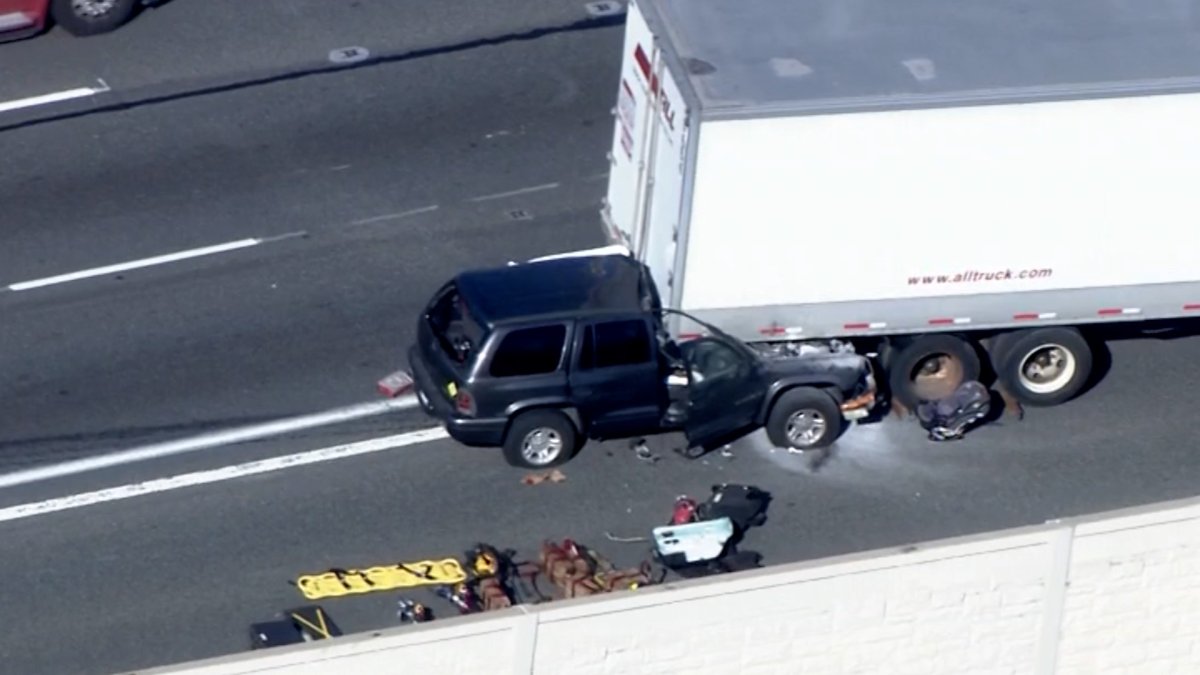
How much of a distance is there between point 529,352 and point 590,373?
2.00 ft

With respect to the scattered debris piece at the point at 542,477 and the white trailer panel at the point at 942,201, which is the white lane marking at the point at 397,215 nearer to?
the scattered debris piece at the point at 542,477

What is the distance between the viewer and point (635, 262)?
22781 millimetres

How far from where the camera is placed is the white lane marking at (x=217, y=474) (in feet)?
70.9

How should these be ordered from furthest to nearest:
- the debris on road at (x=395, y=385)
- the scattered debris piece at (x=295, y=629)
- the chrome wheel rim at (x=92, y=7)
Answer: the chrome wheel rim at (x=92, y=7)
the debris on road at (x=395, y=385)
the scattered debris piece at (x=295, y=629)

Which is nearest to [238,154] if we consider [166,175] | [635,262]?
[166,175]

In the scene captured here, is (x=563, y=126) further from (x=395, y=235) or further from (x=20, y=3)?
(x=20, y=3)

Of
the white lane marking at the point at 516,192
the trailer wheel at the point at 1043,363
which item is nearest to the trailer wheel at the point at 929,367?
the trailer wheel at the point at 1043,363

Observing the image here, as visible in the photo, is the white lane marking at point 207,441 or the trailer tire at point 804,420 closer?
the white lane marking at point 207,441

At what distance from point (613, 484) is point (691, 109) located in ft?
11.7

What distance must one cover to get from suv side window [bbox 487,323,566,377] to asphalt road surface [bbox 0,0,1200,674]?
1079 mm

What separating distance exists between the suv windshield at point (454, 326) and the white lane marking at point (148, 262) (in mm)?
3641

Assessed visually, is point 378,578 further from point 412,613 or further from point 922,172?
point 922,172

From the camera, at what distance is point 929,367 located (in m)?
23.3

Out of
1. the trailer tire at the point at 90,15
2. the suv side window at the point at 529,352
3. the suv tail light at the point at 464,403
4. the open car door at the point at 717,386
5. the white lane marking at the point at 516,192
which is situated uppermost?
the white lane marking at the point at 516,192
